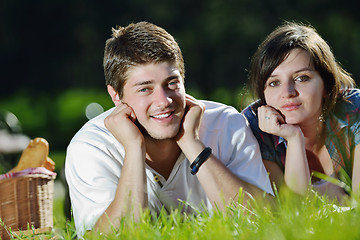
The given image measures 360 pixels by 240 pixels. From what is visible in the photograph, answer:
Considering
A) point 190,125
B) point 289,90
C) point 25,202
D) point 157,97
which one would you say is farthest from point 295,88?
point 25,202

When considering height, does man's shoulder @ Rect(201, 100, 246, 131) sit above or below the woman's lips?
above

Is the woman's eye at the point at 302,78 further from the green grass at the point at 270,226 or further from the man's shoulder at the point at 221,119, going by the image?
the green grass at the point at 270,226

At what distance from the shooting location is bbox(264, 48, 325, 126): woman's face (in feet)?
11.7

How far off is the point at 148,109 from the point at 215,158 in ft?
1.60

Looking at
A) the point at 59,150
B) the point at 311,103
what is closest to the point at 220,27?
the point at 59,150

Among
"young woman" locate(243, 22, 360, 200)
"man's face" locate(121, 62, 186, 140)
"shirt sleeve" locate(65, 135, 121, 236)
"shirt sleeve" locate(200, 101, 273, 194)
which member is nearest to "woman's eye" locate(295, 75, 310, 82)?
"young woman" locate(243, 22, 360, 200)

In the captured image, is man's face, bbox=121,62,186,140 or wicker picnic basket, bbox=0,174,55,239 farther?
wicker picnic basket, bbox=0,174,55,239

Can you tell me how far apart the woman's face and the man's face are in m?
0.73

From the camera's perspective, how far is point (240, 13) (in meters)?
16.7

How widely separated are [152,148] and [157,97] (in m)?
0.40

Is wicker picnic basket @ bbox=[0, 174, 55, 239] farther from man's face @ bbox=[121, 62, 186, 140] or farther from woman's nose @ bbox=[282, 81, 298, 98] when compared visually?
woman's nose @ bbox=[282, 81, 298, 98]

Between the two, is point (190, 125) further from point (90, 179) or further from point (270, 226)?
point (270, 226)

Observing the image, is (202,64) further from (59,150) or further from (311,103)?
(311,103)

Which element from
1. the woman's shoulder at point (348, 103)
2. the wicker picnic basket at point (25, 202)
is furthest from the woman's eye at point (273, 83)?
the wicker picnic basket at point (25, 202)
